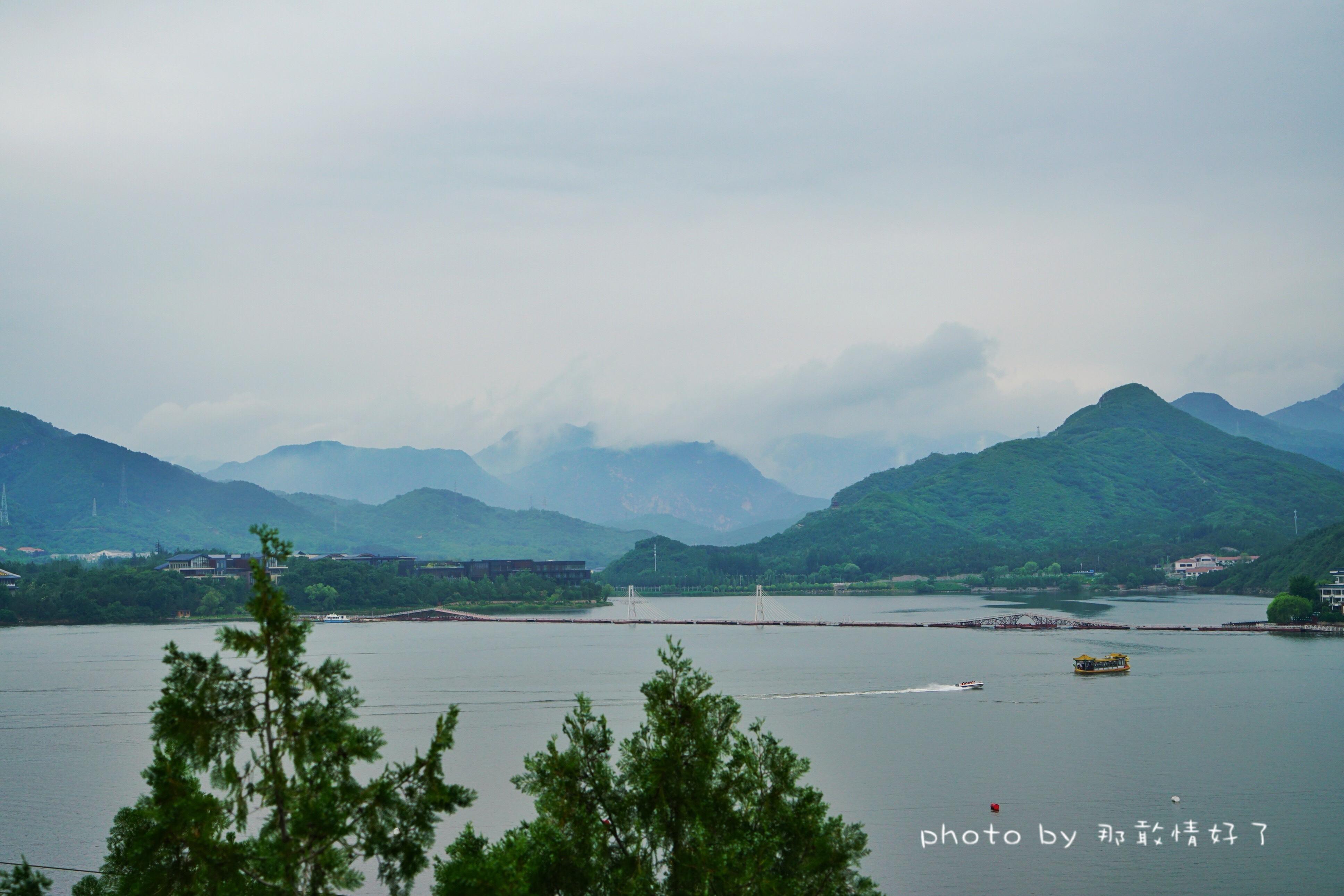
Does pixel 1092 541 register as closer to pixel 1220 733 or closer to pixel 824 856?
pixel 1220 733

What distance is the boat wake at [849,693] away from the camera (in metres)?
32.5

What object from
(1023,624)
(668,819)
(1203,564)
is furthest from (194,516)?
(668,819)

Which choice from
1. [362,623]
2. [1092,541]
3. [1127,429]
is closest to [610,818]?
[362,623]

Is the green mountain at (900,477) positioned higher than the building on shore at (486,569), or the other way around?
the green mountain at (900,477)

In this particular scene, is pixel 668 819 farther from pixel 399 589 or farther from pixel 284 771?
pixel 399 589

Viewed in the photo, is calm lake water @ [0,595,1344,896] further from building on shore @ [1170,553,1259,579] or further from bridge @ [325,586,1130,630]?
building on shore @ [1170,553,1259,579]

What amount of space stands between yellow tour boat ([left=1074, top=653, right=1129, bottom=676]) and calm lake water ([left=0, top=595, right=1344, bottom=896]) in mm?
890

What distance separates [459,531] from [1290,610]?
130709mm

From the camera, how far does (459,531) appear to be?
553 feet

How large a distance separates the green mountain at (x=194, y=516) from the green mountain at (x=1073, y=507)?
144 feet

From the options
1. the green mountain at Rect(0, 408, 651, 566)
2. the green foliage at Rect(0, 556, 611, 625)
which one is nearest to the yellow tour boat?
the green foliage at Rect(0, 556, 611, 625)

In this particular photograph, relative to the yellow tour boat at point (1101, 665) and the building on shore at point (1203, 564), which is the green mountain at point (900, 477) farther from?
the yellow tour boat at point (1101, 665)

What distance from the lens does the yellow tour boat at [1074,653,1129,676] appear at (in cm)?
3697

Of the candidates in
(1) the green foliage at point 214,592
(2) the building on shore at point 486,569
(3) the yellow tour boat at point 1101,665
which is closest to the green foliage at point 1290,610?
(3) the yellow tour boat at point 1101,665
